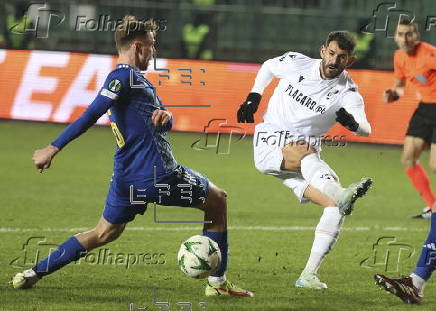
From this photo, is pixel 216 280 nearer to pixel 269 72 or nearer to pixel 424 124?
pixel 269 72

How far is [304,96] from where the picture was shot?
24.6 feet

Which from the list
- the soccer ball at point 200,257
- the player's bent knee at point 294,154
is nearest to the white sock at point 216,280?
the soccer ball at point 200,257

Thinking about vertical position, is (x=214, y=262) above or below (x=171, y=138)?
above

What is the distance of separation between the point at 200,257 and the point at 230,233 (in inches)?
121

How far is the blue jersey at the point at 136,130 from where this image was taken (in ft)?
20.5

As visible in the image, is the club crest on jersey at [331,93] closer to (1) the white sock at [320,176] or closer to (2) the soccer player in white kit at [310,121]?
(2) the soccer player in white kit at [310,121]

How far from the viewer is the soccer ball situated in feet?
21.3

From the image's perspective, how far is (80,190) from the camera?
1193 cm

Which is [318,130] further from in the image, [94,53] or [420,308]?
[94,53]

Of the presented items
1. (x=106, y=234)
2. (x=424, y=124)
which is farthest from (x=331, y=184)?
(x=424, y=124)

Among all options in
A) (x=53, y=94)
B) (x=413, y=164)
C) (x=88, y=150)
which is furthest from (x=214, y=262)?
(x=53, y=94)

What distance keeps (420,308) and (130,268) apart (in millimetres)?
2306

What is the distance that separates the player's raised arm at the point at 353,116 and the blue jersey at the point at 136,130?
1.38 metres

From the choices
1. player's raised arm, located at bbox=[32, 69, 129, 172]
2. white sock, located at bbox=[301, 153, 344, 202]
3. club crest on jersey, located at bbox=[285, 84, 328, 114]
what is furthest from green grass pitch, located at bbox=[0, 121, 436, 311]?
club crest on jersey, located at bbox=[285, 84, 328, 114]
